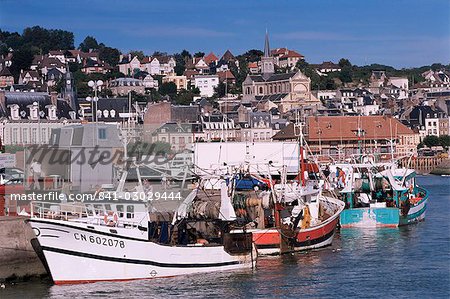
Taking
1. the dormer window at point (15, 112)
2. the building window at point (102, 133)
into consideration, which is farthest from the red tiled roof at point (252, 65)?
the building window at point (102, 133)

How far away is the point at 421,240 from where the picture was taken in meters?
38.1

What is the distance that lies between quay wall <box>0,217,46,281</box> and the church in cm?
→ 11494

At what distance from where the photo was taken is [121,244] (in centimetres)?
2753

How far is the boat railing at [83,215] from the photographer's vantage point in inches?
1090

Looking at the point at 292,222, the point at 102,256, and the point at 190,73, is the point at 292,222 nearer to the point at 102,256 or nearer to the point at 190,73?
the point at 102,256

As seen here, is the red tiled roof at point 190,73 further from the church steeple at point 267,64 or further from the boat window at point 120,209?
the boat window at point 120,209

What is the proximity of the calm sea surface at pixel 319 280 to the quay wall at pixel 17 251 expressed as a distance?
493 mm

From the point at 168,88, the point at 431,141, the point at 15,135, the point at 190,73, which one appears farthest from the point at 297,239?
the point at 190,73

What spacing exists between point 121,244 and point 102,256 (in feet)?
1.93

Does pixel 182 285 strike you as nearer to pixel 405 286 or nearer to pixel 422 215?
pixel 405 286

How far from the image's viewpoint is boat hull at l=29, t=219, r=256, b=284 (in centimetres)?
2716

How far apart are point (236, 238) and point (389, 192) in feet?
57.6

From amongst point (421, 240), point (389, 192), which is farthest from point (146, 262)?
point (389, 192)

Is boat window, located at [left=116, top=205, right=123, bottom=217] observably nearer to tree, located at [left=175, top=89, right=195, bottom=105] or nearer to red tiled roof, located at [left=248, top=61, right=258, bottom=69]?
tree, located at [left=175, top=89, right=195, bottom=105]
